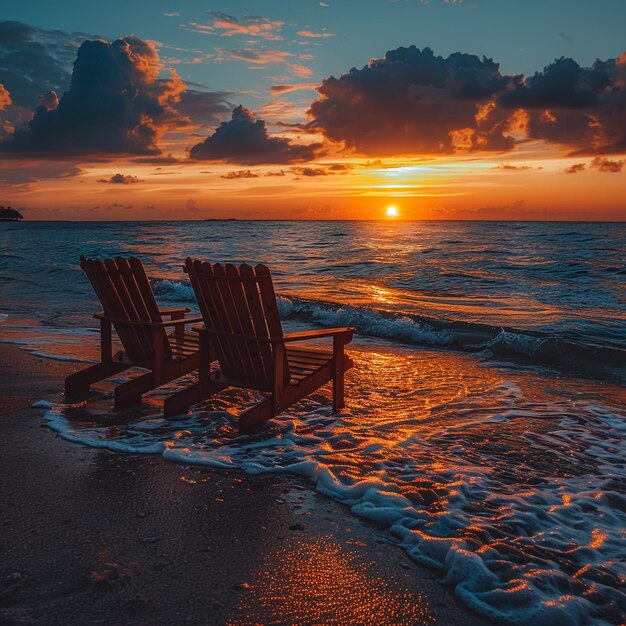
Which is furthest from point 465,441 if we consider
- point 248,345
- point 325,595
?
point 325,595

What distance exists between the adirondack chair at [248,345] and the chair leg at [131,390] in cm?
41

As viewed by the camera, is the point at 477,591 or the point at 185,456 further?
the point at 185,456

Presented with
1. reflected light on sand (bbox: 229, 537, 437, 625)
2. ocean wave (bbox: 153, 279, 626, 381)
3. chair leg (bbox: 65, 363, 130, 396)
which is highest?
chair leg (bbox: 65, 363, 130, 396)

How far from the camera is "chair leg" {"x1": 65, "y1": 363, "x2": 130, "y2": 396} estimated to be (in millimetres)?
6602

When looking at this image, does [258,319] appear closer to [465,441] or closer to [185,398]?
[185,398]

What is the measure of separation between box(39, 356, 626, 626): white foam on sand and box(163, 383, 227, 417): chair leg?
0.39 ft

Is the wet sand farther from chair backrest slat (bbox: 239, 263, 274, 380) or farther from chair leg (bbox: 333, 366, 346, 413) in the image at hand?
chair leg (bbox: 333, 366, 346, 413)

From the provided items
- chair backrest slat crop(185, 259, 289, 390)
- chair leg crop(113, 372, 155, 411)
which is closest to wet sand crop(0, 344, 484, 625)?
chair backrest slat crop(185, 259, 289, 390)

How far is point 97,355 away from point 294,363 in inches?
163

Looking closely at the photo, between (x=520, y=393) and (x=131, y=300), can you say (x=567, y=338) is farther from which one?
(x=131, y=300)

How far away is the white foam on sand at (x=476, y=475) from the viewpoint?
10.5 feet

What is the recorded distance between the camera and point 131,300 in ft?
20.1

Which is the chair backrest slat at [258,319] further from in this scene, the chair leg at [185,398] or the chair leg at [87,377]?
the chair leg at [87,377]

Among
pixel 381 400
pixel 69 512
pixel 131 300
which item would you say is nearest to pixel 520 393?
pixel 381 400
